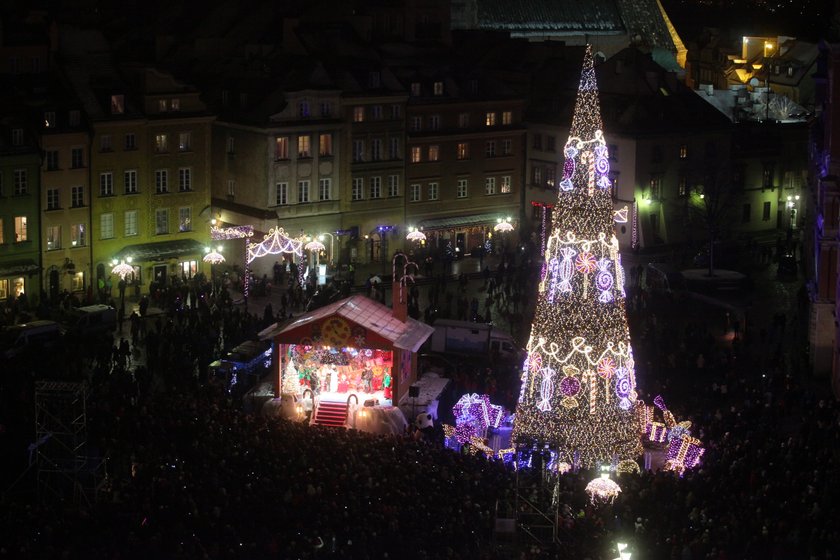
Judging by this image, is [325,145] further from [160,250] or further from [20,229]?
[20,229]

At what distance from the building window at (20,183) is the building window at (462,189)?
24.4m

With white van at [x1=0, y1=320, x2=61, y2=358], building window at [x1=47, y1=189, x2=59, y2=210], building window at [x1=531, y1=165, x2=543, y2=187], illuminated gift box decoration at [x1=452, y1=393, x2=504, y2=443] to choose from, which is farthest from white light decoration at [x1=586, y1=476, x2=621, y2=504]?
building window at [x1=531, y1=165, x2=543, y2=187]

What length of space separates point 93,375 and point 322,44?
33.2 meters

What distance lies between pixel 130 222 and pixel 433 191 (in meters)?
17.4

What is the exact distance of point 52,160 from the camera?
73438mm

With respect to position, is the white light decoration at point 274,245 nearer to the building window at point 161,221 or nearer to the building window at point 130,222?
the building window at point 161,221

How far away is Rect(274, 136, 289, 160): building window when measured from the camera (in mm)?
79938

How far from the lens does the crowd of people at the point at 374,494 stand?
42.4 metres

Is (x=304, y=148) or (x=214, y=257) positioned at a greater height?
(x=304, y=148)

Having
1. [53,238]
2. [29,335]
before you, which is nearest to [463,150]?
[53,238]

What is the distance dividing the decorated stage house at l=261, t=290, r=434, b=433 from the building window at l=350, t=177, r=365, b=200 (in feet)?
88.4

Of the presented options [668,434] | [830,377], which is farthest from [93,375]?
[830,377]

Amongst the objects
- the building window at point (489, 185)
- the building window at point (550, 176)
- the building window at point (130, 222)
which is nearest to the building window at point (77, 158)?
the building window at point (130, 222)

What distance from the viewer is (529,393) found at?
5019 centimetres
